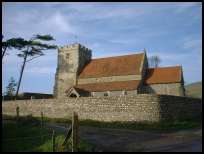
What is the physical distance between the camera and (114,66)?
47812 mm

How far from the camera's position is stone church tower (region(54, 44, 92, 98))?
167 ft

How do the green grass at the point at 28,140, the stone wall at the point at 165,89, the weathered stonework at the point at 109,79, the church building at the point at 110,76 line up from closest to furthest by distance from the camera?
the green grass at the point at 28,140, the stone wall at the point at 165,89, the church building at the point at 110,76, the weathered stonework at the point at 109,79

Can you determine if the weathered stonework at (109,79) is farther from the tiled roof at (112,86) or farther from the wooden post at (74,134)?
the wooden post at (74,134)

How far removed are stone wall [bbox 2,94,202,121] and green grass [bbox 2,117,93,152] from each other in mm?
6854

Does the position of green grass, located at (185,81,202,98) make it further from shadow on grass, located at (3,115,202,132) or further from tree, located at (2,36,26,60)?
shadow on grass, located at (3,115,202,132)

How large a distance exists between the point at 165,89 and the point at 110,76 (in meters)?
8.53

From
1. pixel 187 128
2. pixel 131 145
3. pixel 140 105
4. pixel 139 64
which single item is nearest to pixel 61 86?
pixel 139 64

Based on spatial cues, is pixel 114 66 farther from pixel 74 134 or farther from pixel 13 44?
pixel 74 134

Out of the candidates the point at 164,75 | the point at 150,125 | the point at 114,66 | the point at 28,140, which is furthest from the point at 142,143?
the point at 114,66

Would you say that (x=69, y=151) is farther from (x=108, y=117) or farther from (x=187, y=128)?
(x=108, y=117)

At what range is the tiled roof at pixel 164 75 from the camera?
42.7m

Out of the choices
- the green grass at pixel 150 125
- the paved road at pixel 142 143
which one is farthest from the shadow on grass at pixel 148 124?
the paved road at pixel 142 143

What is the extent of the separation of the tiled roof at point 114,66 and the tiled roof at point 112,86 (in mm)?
1915

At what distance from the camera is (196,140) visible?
59.3 feet
